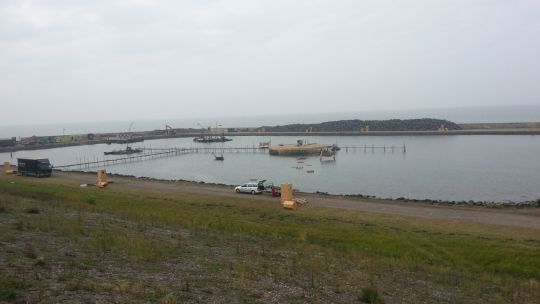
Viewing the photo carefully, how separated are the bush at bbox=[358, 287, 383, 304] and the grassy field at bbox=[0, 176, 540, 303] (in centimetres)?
4

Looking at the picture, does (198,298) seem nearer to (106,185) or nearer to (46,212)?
(46,212)

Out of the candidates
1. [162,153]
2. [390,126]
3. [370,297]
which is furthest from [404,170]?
[390,126]

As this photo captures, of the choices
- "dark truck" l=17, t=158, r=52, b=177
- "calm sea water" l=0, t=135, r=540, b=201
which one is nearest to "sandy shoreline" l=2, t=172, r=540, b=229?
"calm sea water" l=0, t=135, r=540, b=201

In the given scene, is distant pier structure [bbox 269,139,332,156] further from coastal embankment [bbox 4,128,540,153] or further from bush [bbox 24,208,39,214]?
bush [bbox 24,208,39,214]

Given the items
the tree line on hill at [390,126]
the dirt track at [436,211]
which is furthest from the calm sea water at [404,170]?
the tree line on hill at [390,126]

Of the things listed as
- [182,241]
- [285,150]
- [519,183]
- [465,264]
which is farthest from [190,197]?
[285,150]

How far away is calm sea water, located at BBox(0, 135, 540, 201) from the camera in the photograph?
4912 cm

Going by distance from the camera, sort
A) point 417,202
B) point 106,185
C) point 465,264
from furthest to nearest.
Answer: point 106,185
point 417,202
point 465,264

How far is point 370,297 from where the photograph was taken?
11914mm

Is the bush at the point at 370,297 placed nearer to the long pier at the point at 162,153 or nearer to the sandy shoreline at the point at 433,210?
the sandy shoreline at the point at 433,210

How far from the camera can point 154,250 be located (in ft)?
50.9

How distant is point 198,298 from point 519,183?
A: 51.7 m

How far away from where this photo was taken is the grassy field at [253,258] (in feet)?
36.1

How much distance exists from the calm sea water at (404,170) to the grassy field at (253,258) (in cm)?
2451
